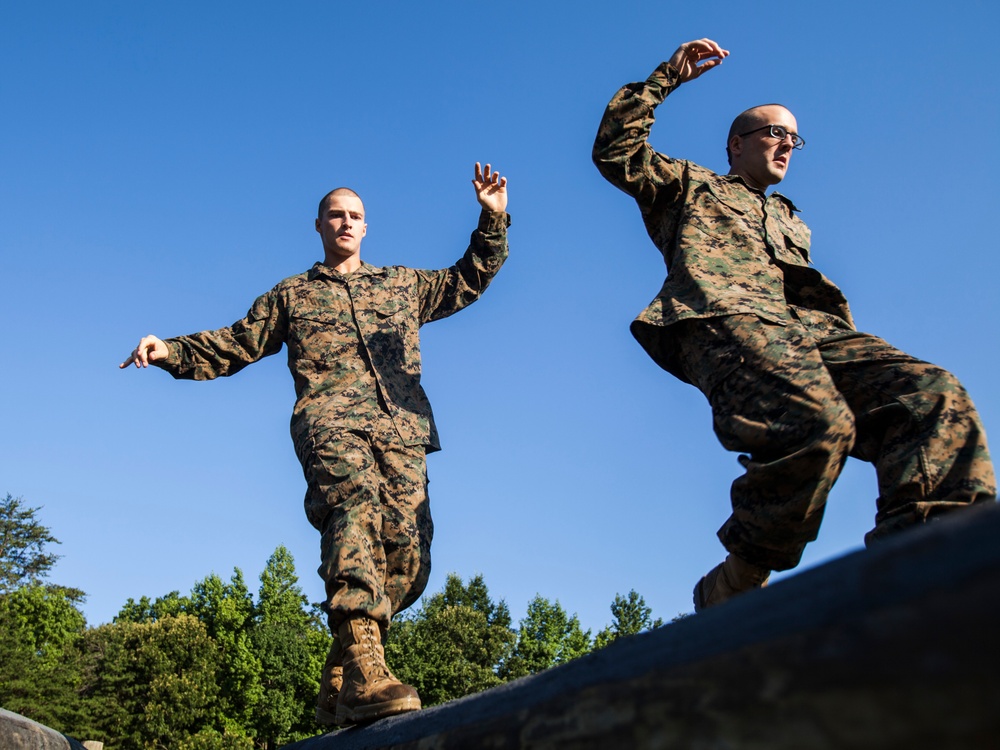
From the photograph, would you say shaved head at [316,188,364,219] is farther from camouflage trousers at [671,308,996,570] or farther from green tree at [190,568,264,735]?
green tree at [190,568,264,735]

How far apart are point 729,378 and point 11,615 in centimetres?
4703

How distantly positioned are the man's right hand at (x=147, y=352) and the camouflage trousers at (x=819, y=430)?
336 cm

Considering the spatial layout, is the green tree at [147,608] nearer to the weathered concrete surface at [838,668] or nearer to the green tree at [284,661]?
the green tree at [284,661]

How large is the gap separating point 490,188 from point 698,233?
201cm

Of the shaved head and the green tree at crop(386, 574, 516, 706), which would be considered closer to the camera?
the shaved head

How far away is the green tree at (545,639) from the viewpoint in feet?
157

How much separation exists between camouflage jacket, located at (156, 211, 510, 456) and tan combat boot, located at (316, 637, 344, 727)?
1208 mm

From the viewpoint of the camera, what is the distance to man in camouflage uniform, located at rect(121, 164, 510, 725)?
5.19m

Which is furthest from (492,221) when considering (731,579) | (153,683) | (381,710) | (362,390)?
(153,683)

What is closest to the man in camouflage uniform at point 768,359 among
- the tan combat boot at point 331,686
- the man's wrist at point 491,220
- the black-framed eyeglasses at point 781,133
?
the black-framed eyeglasses at point 781,133

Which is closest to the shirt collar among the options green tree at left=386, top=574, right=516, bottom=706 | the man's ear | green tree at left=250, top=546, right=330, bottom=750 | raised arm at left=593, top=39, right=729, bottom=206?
raised arm at left=593, top=39, right=729, bottom=206

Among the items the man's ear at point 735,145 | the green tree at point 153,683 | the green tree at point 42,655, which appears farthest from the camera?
the green tree at point 153,683

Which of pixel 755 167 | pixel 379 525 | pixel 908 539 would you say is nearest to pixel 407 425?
pixel 379 525

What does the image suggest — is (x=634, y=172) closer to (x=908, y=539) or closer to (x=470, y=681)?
(x=908, y=539)
